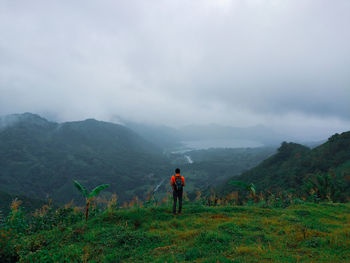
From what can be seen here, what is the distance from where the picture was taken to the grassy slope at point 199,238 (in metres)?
6.68

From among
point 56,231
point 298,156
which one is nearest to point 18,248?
point 56,231

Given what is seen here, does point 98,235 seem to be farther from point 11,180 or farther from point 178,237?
point 11,180

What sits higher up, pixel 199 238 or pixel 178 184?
pixel 178 184

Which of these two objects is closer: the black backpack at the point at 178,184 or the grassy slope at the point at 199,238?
the grassy slope at the point at 199,238

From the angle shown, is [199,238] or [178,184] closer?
[199,238]

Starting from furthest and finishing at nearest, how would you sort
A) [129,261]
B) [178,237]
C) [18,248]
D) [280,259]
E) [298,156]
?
[298,156] < [178,237] < [18,248] < [129,261] < [280,259]

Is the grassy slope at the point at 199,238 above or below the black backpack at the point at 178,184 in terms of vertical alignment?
below

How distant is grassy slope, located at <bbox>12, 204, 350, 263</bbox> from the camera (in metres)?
6.68

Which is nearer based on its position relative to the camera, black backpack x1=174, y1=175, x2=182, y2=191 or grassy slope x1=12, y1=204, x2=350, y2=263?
grassy slope x1=12, y1=204, x2=350, y2=263

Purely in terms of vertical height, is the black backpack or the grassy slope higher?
the black backpack

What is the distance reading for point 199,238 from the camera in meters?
8.05

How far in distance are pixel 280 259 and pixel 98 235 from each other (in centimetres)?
686

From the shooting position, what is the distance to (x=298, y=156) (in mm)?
64688

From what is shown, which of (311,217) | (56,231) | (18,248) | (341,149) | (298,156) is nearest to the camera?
(18,248)
